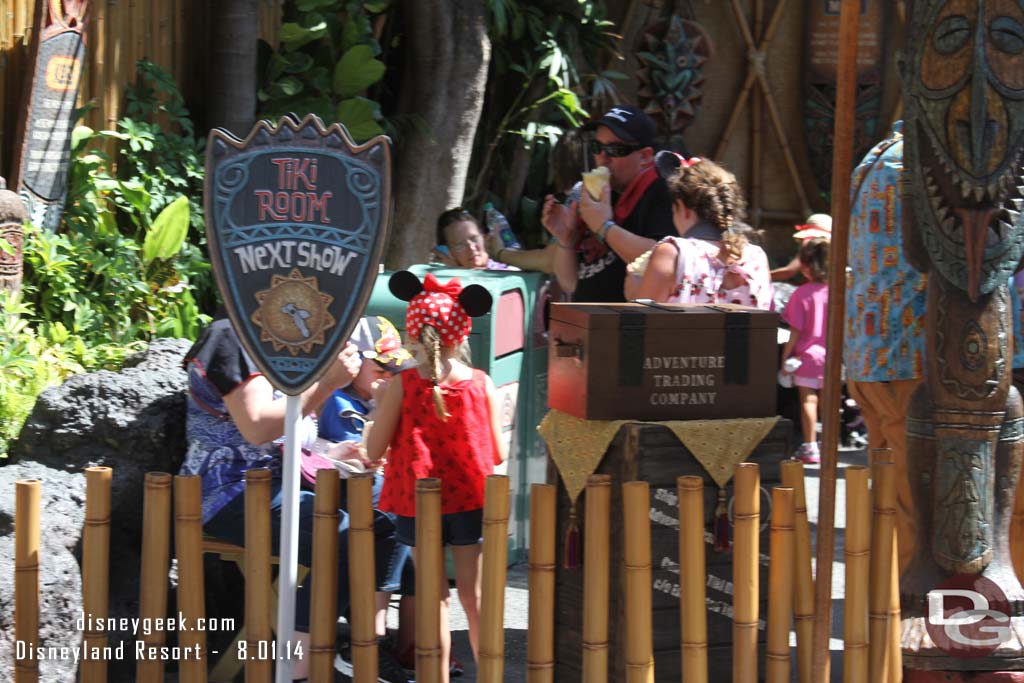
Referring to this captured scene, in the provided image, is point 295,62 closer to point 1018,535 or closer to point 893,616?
point 1018,535

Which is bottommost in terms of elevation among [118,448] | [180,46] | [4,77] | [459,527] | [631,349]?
[459,527]

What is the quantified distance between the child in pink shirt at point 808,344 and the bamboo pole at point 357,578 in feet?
15.1

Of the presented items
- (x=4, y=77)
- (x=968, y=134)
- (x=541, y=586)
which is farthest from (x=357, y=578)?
(x=4, y=77)

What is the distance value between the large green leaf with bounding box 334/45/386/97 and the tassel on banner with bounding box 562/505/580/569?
498 cm

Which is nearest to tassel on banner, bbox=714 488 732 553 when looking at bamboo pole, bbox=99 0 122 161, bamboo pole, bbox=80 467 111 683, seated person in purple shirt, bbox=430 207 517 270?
bamboo pole, bbox=80 467 111 683

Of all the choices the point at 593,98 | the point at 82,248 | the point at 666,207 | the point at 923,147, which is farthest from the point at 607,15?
the point at 923,147

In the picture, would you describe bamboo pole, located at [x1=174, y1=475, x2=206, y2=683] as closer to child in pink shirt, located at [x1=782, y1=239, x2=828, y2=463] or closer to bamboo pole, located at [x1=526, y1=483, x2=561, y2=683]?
bamboo pole, located at [x1=526, y1=483, x2=561, y2=683]

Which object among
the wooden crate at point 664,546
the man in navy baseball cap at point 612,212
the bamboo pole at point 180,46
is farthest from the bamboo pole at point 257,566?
the bamboo pole at point 180,46

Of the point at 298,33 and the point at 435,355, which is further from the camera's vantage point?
the point at 298,33

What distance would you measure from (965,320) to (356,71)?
5112mm

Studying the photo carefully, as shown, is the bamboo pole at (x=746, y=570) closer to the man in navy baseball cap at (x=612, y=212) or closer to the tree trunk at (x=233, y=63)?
the man in navy baseball cap at (x=612, y=212)

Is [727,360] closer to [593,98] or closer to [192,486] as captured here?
[192,486]

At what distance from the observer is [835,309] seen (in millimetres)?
3586

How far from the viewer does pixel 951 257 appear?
3.81 m
